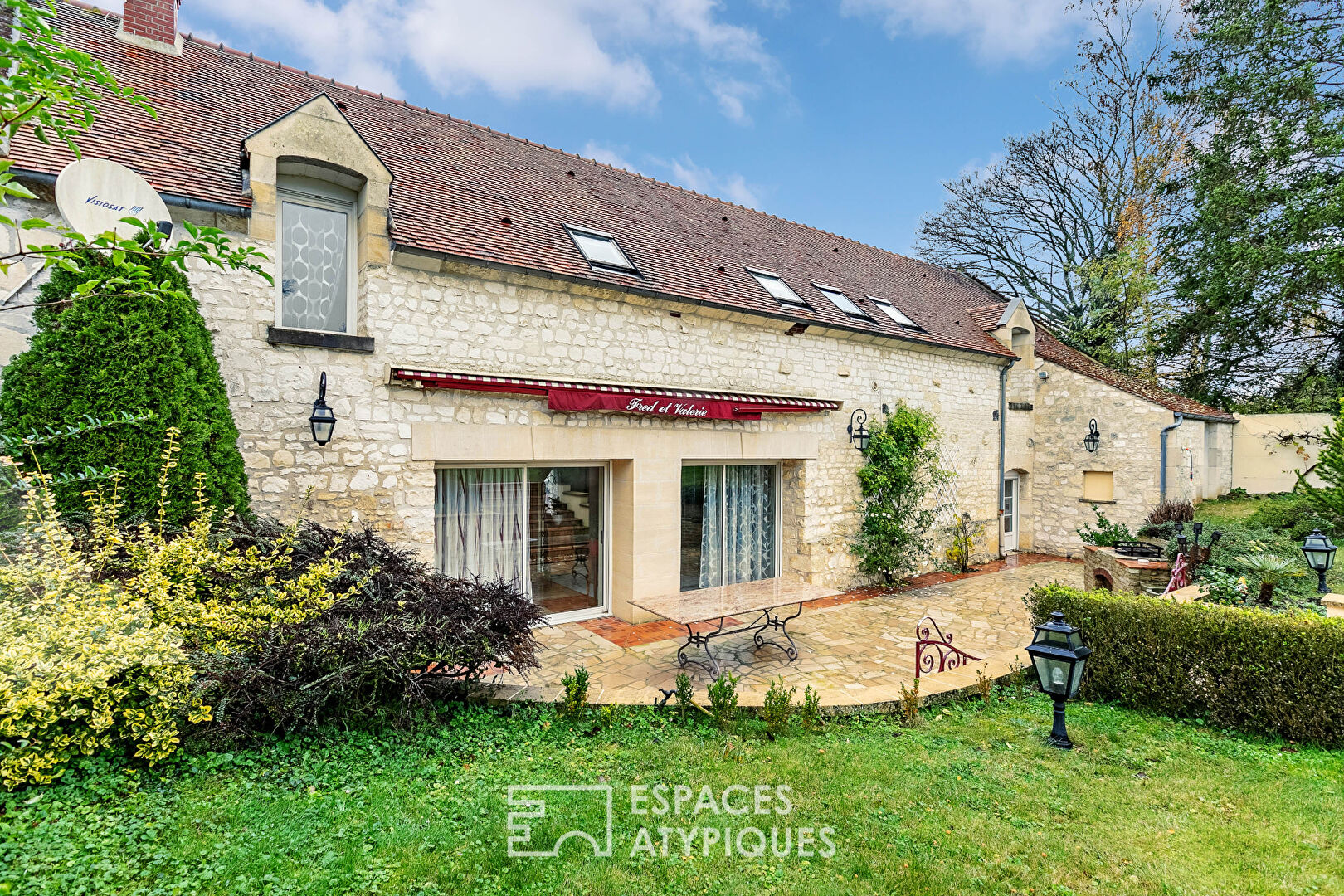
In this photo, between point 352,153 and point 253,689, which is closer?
point 253,689

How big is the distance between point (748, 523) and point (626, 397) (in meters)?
3.76

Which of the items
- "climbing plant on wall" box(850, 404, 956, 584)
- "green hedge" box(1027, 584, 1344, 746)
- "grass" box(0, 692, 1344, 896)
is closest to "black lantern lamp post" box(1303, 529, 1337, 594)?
"green hedge" box(1027, 584, 1344, 746)

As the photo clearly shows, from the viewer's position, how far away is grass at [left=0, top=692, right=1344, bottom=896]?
3.14 m

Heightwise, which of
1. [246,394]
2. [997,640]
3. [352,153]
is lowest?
[997,640]

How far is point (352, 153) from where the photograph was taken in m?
7.02

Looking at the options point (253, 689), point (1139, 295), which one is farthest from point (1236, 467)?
point (253, 689)

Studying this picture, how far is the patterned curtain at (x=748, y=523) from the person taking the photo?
34.7 feet

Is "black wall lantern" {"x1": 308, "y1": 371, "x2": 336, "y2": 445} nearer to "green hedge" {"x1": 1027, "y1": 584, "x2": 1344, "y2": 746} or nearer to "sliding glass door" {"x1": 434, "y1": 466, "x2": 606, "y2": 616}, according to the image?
"sliding glass door" {"x1": 434, "y1": 466, "x2": 606, "y2": 616}

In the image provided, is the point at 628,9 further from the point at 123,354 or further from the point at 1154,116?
the point at 1154,116

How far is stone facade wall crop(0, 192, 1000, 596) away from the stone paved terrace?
1694 mm

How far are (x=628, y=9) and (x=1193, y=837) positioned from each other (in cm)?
1489

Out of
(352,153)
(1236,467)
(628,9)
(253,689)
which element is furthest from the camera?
(1236,467)

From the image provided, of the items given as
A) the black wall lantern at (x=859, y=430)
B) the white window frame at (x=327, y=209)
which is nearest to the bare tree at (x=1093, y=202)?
the black wall lantern at (x=859, y=430)

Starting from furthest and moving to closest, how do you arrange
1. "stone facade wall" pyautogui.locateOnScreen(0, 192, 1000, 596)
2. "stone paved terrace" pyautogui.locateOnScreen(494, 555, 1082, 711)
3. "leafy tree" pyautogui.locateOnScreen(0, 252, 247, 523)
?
"stone facade wall" pyautogui.locateOnScreen(0, 192, 1000, 596), "stone paved terrace" pyautogui.locateOnScreen(494, 555, 1082, 711), "leafy tree" pyautogui.locateOnScreen(0, 252, 247, 523)
